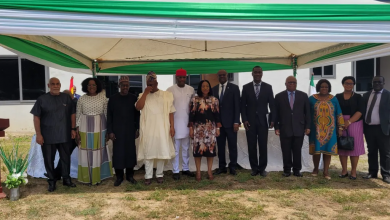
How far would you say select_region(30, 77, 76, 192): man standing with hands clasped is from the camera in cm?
431

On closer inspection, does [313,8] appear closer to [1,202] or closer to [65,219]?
[65,219]

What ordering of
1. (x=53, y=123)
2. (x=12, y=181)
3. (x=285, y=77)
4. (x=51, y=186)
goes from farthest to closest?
(x=285, y=77)
(x=51, y=186)
(x=53, y=123)
(x=12, y=181)

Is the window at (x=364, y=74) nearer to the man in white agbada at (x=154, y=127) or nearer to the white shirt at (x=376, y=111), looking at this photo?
the white shirt at (x=376, y=111)

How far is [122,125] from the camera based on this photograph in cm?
469

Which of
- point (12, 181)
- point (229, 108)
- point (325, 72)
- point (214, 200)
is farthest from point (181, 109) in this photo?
point (325, 72)

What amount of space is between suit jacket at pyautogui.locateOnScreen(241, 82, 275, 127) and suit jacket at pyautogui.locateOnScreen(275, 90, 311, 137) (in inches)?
6.9

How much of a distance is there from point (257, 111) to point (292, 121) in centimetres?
55

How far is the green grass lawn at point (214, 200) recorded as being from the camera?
3.64m

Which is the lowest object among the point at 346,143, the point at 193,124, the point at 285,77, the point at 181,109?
the point at 346,143

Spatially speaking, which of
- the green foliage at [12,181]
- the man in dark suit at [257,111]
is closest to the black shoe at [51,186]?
the green foliage at [12,181]

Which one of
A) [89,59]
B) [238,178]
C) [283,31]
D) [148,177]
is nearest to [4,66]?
[89,59]

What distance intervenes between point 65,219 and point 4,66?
336 inches

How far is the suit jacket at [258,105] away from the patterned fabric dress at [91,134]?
2.20 metres

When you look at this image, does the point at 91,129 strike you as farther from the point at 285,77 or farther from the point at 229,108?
the point at 285,77
